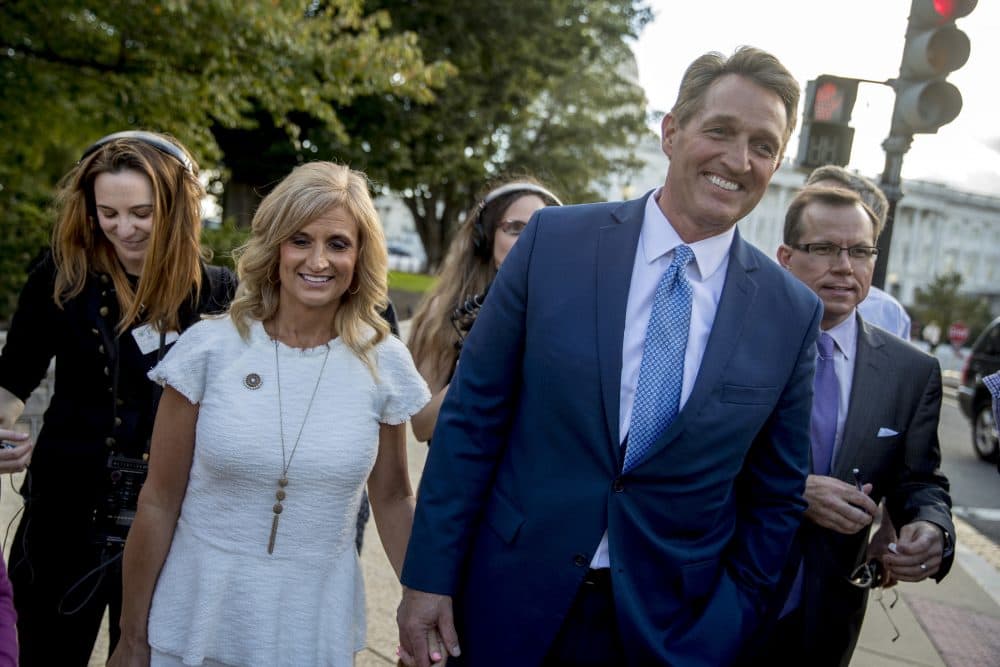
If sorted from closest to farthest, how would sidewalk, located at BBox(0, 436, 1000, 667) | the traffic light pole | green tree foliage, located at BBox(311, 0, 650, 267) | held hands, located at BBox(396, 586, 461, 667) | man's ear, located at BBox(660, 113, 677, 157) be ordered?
held hands, located at BBox(396, 586, 461, 667) < man's ear, located at BBox(660, 113, 677, 157) < sidewalk, located at BBox(0, 436, 1000, 667) < the traffic light pole < green tree foliage, located at BBox(311, 0, 650, 267)

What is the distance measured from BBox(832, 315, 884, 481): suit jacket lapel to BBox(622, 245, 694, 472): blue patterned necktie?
0.74 metres

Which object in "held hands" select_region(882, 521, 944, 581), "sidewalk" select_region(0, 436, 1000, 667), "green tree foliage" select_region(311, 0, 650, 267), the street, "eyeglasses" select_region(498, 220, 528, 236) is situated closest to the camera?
"held hands" select_region(882, 521, 944, 581)

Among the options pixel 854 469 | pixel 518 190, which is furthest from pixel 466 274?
pixel 854 469

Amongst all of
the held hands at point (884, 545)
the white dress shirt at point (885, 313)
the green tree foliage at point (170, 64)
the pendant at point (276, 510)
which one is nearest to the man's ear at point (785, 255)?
the held hands at point (884, 545)

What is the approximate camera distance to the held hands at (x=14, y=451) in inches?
90.7

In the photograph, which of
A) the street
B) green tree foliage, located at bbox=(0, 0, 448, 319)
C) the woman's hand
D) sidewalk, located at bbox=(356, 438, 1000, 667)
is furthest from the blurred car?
the woman's hand

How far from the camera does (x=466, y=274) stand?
3615 mm

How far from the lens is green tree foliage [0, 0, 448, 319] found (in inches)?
358

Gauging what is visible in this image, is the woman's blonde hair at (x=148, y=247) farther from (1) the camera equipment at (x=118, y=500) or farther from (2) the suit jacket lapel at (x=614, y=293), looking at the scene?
(2) the suit jacket lapel at (x=614, y=293)

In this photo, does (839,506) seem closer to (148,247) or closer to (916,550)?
(916,550)

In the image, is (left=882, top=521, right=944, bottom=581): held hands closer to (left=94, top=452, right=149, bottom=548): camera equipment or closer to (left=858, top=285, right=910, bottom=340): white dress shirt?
(left=858, top=285, right=910, bottom=340): white dress shirt

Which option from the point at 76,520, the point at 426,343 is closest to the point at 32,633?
the point at 76,520

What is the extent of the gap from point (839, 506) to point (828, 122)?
13.0 feet

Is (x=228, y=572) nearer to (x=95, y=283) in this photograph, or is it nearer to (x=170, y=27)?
(x=95, y=283)
